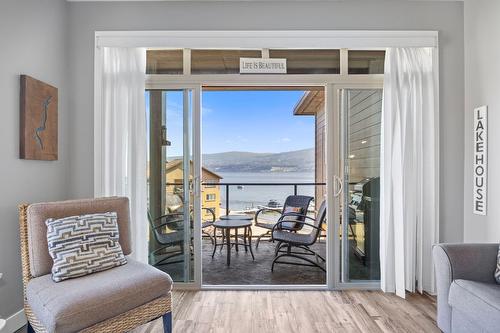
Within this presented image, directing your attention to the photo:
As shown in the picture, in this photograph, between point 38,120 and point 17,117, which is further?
point 38,120

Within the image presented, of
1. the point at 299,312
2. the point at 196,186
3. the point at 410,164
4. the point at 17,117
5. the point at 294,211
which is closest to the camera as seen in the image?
the point at 17,117

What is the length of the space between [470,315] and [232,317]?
64.5 inches

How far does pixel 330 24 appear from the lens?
2.85 metres

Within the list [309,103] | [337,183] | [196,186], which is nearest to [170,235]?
[196,186]

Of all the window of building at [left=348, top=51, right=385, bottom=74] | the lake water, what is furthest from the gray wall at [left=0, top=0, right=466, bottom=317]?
the lake water

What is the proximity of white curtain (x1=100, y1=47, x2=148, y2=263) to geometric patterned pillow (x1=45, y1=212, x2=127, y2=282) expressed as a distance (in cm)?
65

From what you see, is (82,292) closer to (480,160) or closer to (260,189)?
(480,160)

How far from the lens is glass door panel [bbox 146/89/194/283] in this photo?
9.84 ft

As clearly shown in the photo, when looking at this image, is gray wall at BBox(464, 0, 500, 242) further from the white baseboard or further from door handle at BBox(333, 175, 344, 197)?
the white baseboard

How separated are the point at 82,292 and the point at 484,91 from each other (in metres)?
3.41

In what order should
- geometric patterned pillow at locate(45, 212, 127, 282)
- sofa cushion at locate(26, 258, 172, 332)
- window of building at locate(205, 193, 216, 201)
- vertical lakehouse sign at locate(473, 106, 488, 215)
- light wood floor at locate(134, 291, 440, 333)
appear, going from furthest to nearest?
window of building at locate(205, 193, 216, 201)
vertical lakehouse sign at locate(473, 106, 488, 215)
light wood floor at locate(134, 291, 440, 333)
geometric patterned pillow at locate(45, 212, 127, 282)
sofa cushion at locate(26, 258, 172, 332)

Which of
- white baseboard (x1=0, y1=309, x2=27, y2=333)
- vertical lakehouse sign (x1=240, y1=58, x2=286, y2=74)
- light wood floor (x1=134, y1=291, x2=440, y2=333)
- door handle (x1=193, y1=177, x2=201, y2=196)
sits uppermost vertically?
vertical lakehouse sign (x1=240, y1=58, x2=286, y2=74)

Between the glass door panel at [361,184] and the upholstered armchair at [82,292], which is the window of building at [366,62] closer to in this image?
the glass door panel at [361,184]

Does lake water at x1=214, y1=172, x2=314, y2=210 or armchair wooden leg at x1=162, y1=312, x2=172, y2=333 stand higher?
lake water at x1=214, y1=172, x2=314, y2=210
